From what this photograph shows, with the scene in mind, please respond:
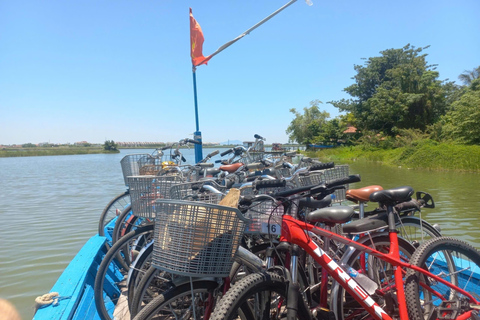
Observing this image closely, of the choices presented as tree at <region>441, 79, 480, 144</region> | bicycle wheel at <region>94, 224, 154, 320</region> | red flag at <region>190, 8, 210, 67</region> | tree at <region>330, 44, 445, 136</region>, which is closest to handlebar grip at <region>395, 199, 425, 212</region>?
bicycle wheel at <region>94, 224, 154, 320</region>

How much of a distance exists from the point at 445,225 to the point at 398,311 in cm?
547

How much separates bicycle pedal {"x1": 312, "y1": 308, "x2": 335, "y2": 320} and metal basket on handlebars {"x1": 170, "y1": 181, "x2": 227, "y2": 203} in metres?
0.94

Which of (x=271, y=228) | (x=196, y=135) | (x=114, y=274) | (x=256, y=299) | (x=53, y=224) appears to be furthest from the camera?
(x=53, y=224)

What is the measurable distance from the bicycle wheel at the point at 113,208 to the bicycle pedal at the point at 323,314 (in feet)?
8.74

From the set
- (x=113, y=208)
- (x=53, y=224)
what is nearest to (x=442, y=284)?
(x=113, y=208)

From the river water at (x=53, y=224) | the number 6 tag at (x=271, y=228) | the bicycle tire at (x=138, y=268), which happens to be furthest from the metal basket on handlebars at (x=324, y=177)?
the river water at (x=53, y=224)

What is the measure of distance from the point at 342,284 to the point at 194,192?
1.23m

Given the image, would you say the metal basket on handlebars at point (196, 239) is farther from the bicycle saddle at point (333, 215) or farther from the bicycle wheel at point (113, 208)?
the bicycle wheel at point (113, 208)

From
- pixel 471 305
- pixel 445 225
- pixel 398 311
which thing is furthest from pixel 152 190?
pixel 445 225

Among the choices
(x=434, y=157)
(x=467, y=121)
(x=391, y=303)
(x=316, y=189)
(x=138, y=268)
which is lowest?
(x=434, y=157)

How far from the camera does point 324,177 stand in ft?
10.0

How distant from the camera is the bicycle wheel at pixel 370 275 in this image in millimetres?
1967

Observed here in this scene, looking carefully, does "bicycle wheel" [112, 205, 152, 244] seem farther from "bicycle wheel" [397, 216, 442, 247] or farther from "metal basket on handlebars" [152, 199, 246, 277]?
"bicycle wheel" [397, 216, 442, 247]

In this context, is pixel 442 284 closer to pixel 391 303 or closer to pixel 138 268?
pixel 391 303
